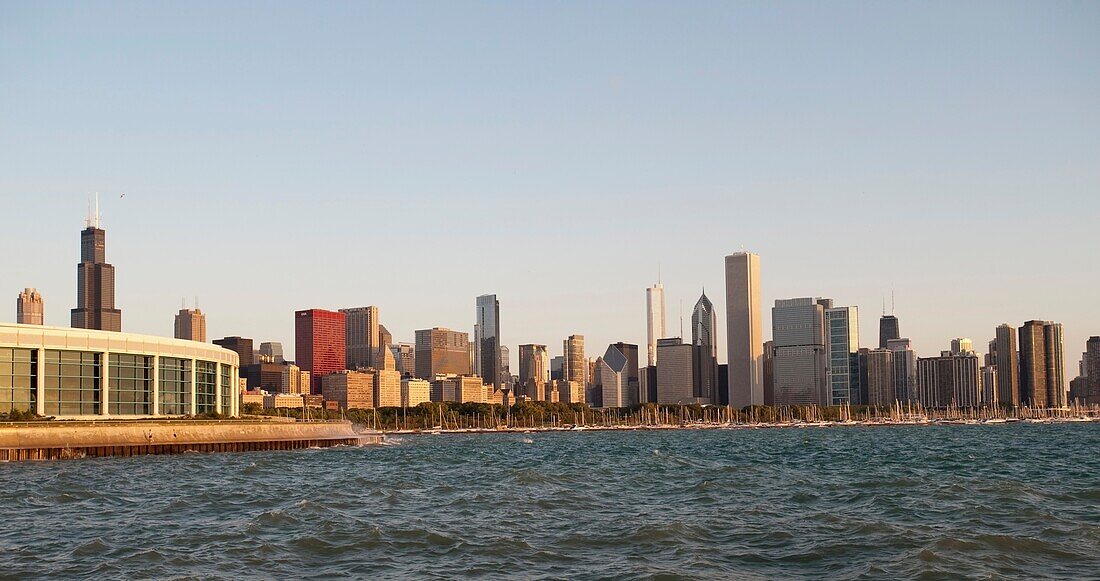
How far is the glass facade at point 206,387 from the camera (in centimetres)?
16438

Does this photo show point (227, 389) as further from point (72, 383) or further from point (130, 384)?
point (72, 383)

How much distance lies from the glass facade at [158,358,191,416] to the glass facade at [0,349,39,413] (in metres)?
20.2

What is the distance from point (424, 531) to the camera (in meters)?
46.4

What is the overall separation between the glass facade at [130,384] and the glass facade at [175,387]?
2.32m

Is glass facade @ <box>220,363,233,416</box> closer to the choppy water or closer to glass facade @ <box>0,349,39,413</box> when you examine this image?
glass facade @ <box>0,349,39,413</box>

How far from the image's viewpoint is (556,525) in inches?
1908

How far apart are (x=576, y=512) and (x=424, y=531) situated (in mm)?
9757

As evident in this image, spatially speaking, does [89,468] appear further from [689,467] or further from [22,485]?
[689,467]

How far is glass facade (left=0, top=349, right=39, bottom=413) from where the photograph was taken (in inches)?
5113

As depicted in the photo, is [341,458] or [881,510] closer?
[881,510]

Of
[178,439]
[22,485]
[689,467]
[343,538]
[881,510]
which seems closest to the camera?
[343,538]

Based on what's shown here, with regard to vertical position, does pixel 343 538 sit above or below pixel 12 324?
below

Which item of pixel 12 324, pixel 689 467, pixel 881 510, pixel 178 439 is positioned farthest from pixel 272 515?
pixel 12 324

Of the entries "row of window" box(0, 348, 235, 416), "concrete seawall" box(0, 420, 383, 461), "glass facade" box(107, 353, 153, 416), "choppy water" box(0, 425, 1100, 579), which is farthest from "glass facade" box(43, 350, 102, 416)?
"choppy water" box(0, 425, 1100, 579)
